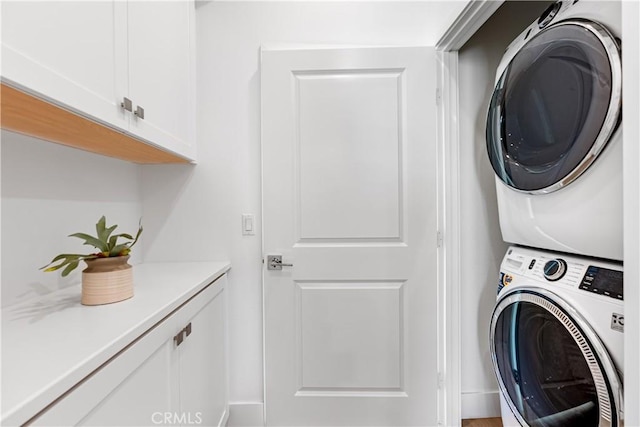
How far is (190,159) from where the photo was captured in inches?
59.9

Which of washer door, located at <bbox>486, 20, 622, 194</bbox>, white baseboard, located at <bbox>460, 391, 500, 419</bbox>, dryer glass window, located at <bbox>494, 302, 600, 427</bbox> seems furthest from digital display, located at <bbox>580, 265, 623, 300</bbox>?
white baseboard, located at <bbox>460, 391, 500, 419</bbox>

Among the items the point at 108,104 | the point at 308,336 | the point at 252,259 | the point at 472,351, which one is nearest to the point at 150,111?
the point at 108,104

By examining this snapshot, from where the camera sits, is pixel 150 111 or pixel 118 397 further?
pixel 150 111

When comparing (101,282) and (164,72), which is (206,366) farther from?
(164,72)

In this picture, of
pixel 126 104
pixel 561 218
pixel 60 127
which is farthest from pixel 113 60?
pixel 561 218

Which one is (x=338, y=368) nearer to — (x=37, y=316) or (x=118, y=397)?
(x=118, y=397)

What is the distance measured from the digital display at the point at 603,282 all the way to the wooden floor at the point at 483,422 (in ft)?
3.75

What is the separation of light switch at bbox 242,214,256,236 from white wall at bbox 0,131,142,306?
60cm

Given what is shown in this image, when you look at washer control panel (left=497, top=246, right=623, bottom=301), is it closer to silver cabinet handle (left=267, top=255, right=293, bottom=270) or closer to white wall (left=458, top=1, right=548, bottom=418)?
white wall (left=458, top=1, right=548, bottom=418)

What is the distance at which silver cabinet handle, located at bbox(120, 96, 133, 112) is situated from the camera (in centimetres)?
96

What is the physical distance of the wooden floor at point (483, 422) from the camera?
1.62 metres

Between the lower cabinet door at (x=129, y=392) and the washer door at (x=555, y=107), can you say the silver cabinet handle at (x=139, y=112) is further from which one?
the washer door at (x=555, y=107)

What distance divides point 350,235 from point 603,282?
37.4 inches

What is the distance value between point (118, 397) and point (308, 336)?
3.23 feet
